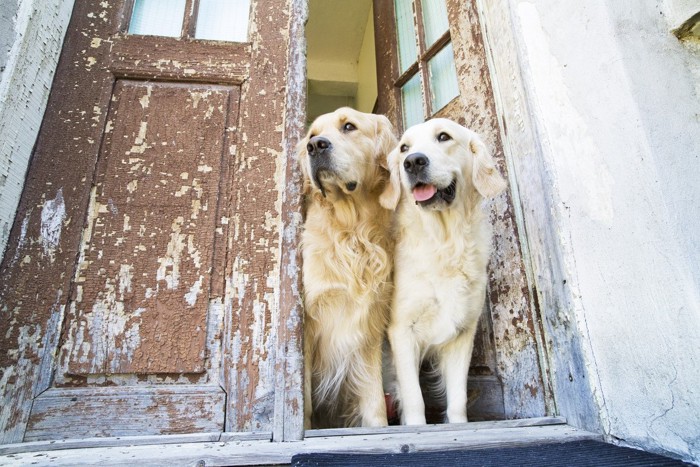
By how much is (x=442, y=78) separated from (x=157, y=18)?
5.41ft

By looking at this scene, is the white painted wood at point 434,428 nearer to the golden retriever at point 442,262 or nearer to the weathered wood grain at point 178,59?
the golden retriever at point 442,262

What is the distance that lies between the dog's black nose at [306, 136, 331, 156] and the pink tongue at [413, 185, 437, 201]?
1.49ft

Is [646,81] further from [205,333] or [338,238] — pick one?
[205,333]

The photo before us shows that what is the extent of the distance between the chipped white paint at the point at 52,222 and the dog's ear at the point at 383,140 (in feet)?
4.62

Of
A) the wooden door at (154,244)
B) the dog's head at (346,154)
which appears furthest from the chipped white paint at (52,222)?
the dog's head at (346,154)

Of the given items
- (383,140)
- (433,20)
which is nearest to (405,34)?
(433,20)

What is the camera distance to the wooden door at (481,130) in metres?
1.56

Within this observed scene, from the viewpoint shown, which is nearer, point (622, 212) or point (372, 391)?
point (622, 212)

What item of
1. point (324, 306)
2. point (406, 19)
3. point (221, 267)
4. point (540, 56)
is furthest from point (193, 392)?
point (406, 19)

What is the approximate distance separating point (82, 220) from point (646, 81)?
85.2 inches

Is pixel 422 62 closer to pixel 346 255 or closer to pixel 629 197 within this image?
pixel 346 255

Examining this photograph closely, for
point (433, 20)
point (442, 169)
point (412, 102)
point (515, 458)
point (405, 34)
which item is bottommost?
point (515, 458)

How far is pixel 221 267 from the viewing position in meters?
1.47

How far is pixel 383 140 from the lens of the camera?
6.53 ft
